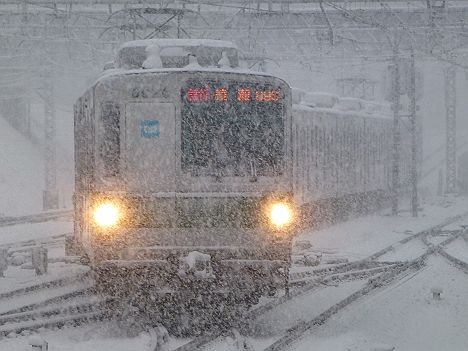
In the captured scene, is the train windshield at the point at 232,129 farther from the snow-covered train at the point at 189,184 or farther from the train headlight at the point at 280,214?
the train headlight at the point at 280,214

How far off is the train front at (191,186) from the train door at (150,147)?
11 millimetres

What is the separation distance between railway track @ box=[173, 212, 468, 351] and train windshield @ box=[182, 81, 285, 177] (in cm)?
175

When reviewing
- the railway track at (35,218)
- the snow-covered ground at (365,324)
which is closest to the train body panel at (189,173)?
the snow-covered ground at (365,324)

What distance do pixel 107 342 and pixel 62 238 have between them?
38.1 ft

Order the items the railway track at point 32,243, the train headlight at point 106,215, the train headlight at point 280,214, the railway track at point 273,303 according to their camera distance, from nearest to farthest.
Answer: the railway track at point 273,303 → the train headlight at point 106,215 → the train headlight at point 280,214 → the railway track at point 32,243

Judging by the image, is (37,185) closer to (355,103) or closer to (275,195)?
(355,103)

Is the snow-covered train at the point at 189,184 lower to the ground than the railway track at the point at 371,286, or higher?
higher

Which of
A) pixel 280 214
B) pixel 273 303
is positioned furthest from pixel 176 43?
pixel 273 303

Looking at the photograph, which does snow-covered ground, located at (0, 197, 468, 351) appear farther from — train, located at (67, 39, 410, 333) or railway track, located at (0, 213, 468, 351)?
train, located at (67, 39, 410, 333)

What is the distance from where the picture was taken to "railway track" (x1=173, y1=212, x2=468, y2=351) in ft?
27.7

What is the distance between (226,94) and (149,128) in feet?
3.07

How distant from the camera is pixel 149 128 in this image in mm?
9438

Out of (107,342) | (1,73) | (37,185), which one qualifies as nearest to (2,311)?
(107,342)

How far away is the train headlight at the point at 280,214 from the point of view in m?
9.50
